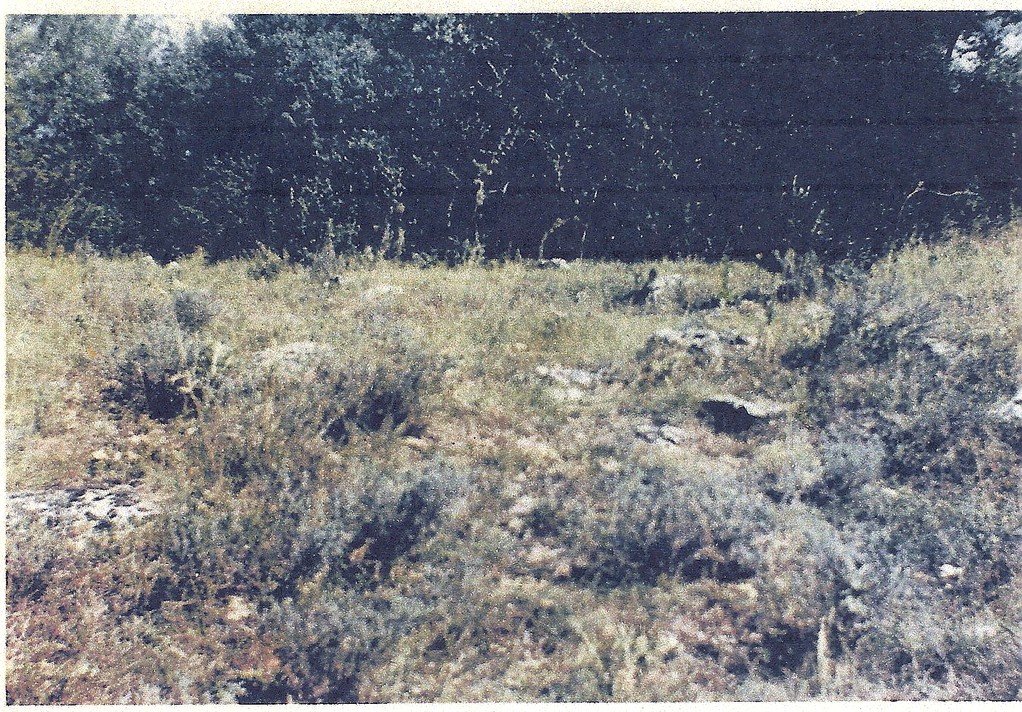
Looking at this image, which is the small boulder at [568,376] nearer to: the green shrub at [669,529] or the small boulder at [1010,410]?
the green shrub at [669,529]

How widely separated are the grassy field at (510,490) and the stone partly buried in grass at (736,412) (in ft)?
0.06

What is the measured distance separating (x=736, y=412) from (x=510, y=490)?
155 centimetres

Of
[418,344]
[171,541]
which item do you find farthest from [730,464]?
[171,541]

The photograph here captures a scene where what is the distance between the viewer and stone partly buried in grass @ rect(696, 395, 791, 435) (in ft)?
14.5

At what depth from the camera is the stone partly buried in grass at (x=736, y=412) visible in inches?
174

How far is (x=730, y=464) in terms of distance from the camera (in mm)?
4207

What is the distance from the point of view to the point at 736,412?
4.47 meters

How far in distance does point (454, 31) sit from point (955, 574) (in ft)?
15.7

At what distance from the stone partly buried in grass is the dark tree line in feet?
4.93

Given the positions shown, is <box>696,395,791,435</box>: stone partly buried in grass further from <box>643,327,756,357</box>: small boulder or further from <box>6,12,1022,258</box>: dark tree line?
<box>6,12,1022,258</box>: dark tree line

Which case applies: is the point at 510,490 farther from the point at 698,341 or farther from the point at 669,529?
the point at 698,341

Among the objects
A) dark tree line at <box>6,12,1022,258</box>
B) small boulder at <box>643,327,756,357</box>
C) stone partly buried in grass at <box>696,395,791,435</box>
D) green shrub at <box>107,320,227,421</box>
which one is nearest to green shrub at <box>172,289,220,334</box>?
green shrub at <box>107,320,227,421</box>

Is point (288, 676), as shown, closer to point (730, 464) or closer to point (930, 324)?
point (730, 464)

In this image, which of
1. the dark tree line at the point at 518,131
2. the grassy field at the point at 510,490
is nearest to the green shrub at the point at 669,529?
the grassy field at the point at 510,490
